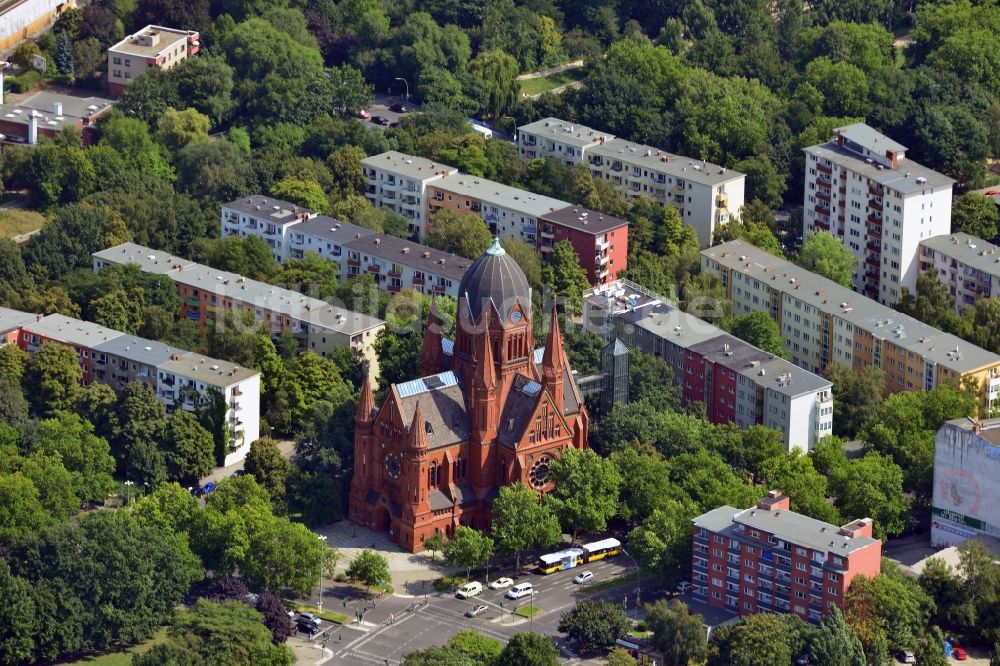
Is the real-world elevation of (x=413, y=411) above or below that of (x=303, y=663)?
above

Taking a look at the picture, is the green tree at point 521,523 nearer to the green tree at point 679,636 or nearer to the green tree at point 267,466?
the green tree at point 679,636

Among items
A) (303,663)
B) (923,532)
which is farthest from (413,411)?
(923,532)

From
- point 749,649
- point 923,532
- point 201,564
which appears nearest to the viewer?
point 749,649

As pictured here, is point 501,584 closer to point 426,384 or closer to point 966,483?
point 426,384

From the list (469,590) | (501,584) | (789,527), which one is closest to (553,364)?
(501,584)

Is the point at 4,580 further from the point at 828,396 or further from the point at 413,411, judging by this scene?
the point at 828,396

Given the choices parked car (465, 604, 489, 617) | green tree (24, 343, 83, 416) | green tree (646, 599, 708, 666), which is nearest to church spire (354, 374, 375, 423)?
parked car (465, 604, 489, 617)
